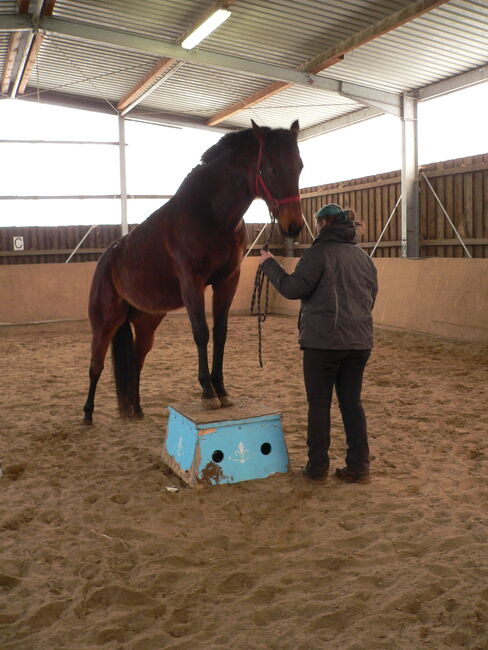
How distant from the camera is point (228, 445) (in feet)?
11.7

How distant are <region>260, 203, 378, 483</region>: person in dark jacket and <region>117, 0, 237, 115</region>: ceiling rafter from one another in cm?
588

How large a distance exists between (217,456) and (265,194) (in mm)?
1618

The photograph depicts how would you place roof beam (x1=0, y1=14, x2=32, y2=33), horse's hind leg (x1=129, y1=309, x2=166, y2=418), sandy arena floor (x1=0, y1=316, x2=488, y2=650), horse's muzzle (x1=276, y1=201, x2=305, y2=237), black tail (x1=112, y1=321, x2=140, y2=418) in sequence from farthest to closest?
roof beam (x1=0, y1=14, x2=32, y2=33), horse's hind leg (x1=129, y1=309, x2=166, y2=418), black tail (x1=112, y1=321, x2=140, y2=418), horse's muzzle (x1=276, y1=201, x2=305, y2=237), sandy arena floor (x1=0, y1=316, x2=488, y2=650)

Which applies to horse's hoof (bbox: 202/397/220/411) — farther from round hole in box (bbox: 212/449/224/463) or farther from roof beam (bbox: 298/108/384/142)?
roof beam (bbox: 298/108/384/142)

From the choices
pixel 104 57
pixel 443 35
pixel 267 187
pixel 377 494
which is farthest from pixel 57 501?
pixel 104 57

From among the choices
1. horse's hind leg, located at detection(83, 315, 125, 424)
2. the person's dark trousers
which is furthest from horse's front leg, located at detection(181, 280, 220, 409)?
horse's hind leg, located at detection(83, 315, 125, 424)

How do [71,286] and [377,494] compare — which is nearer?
[377,494]

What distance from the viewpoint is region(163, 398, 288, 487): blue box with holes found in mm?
3531

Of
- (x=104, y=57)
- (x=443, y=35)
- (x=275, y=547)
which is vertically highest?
(x=104, y=57)

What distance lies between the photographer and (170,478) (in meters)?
3.79

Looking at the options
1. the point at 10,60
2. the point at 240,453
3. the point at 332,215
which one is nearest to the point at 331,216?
the point at 332,215

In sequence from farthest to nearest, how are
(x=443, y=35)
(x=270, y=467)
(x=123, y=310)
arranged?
(x=443, y=35) < (x=123, y=310) < (x=270, y=467)

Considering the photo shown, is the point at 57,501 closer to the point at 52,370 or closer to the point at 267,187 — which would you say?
the point at 267,187

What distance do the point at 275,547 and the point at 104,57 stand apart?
10.5 m
